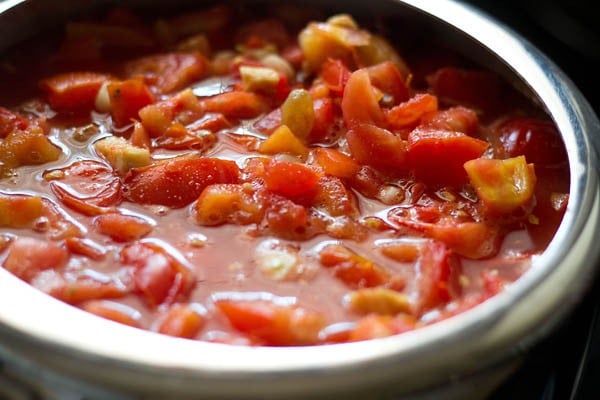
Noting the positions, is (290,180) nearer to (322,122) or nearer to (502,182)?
(322,122)

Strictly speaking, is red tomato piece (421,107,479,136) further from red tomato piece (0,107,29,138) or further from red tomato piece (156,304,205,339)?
red tomato piece (0,107,29,138)

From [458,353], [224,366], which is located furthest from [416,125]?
[224,366]

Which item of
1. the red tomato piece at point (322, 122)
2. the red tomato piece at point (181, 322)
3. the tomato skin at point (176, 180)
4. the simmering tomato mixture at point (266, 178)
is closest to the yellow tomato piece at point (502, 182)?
the simmering tomato mixture at point (266, 178)

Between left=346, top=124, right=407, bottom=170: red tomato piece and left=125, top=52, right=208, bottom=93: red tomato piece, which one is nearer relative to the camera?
left=346, top=124, right=407, bottom=170: red tomato piece

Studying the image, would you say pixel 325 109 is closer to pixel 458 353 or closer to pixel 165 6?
pixel 165 6

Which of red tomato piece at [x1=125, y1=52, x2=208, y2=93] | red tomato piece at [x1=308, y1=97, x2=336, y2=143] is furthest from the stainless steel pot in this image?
red tomato piece at [x1=125, y1=52, x2=208, y2=93]

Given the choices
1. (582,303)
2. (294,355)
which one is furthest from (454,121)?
(294,355)
